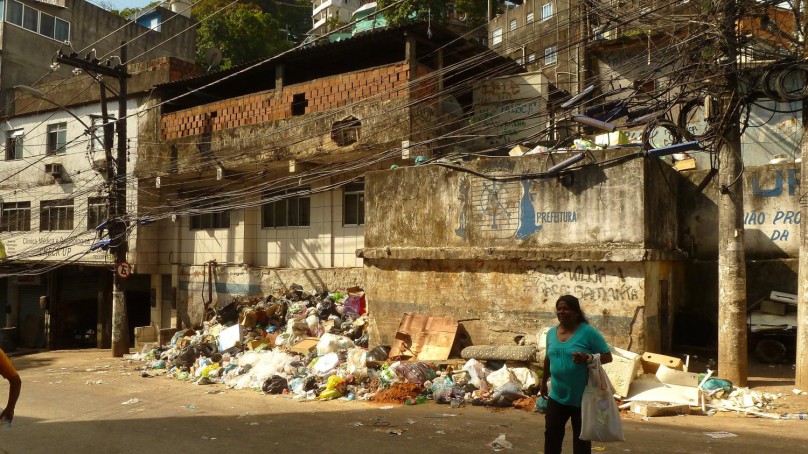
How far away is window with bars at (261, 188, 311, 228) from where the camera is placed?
1642cm

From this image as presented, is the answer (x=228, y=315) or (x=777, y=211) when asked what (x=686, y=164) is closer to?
(x=777, y=211)

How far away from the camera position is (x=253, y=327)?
14.2m

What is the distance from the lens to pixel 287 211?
16828 millimetres

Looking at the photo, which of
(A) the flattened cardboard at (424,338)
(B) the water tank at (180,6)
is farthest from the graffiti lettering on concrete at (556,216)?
(B) the water tank at (180,6)

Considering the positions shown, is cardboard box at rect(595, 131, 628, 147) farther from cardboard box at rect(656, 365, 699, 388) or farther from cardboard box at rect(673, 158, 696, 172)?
cardboard box at rect(656, 365, 699, 388)

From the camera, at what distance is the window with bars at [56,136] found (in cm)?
2050

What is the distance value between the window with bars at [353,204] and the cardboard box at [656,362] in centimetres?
811

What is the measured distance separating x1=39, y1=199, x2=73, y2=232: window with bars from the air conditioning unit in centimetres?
84

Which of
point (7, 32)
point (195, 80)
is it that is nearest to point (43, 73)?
point (7, 32)

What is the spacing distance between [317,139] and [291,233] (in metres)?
3.21

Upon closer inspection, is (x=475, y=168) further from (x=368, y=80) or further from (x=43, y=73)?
(x=43, y=73)

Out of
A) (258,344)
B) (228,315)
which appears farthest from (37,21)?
(258,344)

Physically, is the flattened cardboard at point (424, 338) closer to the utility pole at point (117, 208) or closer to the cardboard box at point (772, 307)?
the cardboard box at point (772, 307)

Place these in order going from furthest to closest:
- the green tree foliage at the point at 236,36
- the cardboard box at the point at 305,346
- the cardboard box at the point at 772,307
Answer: the green tree foliage at the point at 236,36
the cardboard box at the point at 305,346
the cardboard box at the point at 772,307
